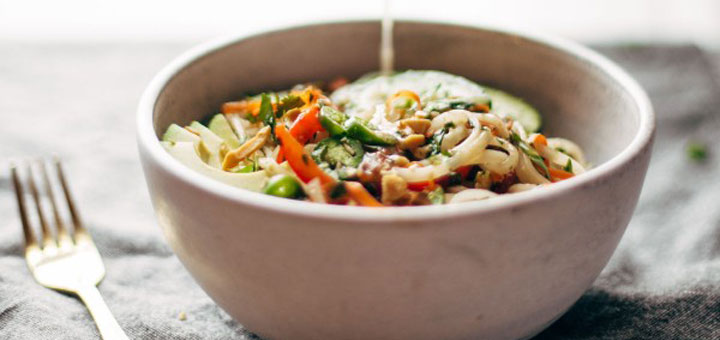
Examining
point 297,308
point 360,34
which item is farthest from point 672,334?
point 360,34

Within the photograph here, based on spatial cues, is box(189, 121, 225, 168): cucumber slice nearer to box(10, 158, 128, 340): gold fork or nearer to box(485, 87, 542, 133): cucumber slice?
box(10, 158, 128, 340): gold fork

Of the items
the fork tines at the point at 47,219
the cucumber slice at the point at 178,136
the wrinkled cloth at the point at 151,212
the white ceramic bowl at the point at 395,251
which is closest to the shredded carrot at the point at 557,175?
the white ceramic bowl at the point at 395,251

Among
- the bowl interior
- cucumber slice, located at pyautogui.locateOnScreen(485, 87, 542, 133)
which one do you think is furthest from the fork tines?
cucumber slice, located at pyautogui.locateOnScreen(485, 87, 542, 133)

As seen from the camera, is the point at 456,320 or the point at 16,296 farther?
the point at 16,296

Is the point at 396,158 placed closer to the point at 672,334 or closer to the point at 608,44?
the point at 672,334

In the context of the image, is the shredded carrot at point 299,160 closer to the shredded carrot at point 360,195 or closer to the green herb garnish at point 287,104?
the shredded carrot at point 360,195

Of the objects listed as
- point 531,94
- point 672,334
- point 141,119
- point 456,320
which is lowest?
point 672,334
